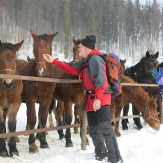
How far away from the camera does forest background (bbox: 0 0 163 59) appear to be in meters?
45.8

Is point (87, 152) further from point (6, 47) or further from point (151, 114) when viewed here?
point (151, 114)

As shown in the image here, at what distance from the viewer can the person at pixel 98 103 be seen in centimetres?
353

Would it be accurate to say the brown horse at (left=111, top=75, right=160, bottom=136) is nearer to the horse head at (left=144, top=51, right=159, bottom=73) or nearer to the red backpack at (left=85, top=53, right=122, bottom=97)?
the horse head at (left=144, top=51, right=159, bottom=73)

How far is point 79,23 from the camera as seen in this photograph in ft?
169

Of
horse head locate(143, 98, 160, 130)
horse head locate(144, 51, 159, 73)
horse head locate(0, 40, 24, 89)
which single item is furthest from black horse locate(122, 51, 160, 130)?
horse head locate(0, 40, 24, 89)

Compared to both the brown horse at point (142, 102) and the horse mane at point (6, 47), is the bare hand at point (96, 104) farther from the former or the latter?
the brown horse at point (142, 102)

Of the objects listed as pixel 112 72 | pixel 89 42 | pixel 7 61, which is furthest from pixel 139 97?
pixel 7 61

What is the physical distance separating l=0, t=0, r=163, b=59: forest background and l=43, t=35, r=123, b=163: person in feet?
107

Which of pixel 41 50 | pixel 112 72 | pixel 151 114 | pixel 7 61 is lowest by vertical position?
pixel 151 114

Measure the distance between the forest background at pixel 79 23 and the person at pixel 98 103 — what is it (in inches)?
1287

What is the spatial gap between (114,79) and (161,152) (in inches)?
68.0

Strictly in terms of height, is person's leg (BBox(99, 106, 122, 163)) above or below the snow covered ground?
above

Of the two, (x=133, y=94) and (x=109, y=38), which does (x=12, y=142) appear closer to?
(x=133, y=94)

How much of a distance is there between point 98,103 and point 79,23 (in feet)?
163
